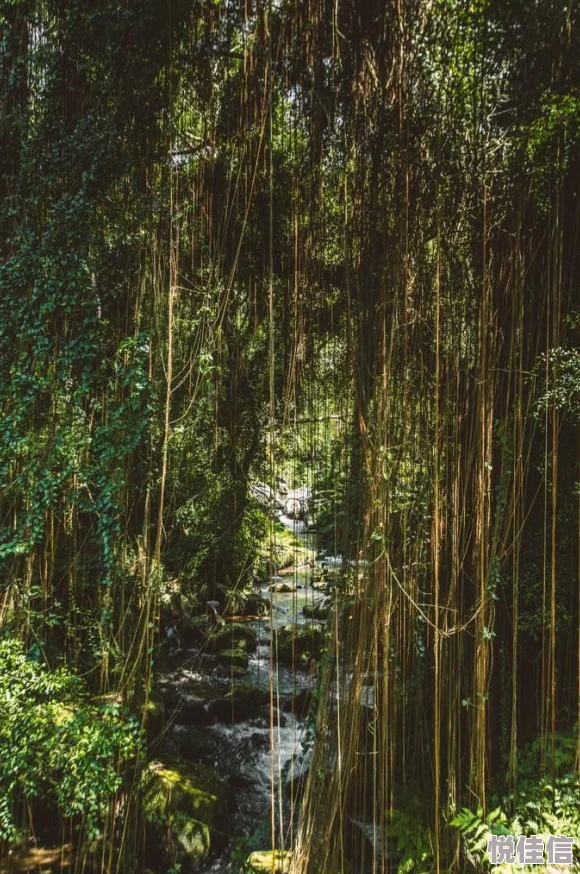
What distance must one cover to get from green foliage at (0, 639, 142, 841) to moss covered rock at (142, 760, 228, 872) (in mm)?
499

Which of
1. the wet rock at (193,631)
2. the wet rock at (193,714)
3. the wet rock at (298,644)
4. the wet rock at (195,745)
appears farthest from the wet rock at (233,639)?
the wet rock at (195,745)

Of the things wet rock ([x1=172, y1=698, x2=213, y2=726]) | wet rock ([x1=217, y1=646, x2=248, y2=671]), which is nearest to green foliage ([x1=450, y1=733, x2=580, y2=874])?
wet rock ([x1=172, y1=698, x2=213, y2=726])

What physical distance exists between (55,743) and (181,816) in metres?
1.09

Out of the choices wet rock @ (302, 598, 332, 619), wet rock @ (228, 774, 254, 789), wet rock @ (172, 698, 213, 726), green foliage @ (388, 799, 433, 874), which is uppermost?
wet rock @ (302, 598, 332, 619)

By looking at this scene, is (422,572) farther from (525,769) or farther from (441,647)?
(525,769)

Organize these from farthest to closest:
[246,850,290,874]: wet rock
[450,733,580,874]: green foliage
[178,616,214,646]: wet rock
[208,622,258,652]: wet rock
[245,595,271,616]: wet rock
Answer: [245,595,271,616]: wet rock < [178,616,214,646]: wet rock < [208,622,258,652]: wet rock < [246,850,290,874]: wet rock < [450,733,580,874]: green foliage

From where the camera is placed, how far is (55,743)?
2.34 metres

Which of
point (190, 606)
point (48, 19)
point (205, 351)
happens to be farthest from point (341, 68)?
point (190, 606)

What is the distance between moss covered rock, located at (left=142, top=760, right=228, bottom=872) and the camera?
2.81 meters

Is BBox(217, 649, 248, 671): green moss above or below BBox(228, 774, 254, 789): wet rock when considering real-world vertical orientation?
above

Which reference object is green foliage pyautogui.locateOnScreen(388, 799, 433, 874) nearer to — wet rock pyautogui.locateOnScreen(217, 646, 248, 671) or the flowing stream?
the flowing stream

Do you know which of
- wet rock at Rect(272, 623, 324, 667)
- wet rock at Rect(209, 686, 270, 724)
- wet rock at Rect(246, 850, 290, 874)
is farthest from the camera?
wet rock at Rect(272, 623, 324, 667)

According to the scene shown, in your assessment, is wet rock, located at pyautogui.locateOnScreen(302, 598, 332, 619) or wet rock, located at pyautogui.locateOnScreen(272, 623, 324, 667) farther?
wet rock, located at pyautogui.locateOnScreen(272, 623, 324, 667)

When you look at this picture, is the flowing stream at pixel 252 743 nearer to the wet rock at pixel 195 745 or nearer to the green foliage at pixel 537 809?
the wet rock at pixel 195 745
